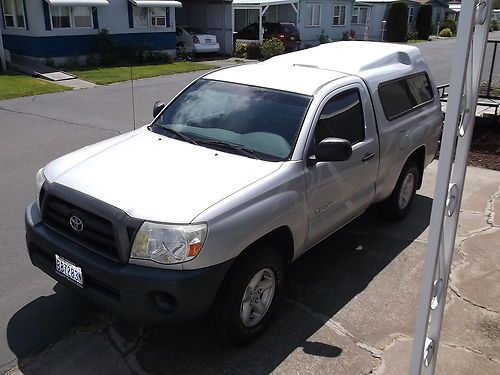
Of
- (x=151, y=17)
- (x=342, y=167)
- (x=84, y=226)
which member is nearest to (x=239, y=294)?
(x=84, y=226)

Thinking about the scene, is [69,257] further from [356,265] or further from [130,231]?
[356,265]

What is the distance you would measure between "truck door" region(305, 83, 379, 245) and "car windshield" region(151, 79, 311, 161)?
21 centimetres

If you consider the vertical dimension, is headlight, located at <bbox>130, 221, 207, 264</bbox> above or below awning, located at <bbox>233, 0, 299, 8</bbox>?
below

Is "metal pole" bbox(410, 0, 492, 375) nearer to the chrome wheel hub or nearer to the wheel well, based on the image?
the chrome wheel hub

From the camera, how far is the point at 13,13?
1933cm

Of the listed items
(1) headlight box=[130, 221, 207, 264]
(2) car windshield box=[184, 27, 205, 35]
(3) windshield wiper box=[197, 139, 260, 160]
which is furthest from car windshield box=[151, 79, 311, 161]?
(2) car windshield box=[184, 27, 205, 35]

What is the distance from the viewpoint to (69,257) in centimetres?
322

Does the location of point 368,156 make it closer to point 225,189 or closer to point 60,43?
point 225,189

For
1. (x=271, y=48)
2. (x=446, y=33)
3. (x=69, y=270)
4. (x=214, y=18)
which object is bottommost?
(x=69, y=270)

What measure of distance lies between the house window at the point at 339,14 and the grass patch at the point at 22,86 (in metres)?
23.5

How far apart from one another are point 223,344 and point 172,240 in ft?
3.27

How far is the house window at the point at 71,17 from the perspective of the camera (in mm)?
18922

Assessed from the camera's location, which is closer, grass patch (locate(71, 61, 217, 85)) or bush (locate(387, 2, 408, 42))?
grass patch (locate(71, 61, 217, 85))

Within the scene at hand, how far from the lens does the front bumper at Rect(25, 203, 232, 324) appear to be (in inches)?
114
